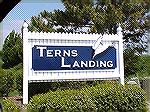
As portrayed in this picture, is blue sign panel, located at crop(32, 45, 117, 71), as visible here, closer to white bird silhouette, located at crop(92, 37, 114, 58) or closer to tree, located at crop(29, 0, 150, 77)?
white bird silhouette, located at crop(92, 37, 114, 58)

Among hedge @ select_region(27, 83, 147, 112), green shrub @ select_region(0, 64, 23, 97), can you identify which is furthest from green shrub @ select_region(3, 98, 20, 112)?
green shrub @ select_region(0, 64, 23, 97)

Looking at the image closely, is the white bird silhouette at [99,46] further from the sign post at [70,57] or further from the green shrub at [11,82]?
the green shrub at [11,82]

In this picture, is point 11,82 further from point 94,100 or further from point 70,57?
point 94,100

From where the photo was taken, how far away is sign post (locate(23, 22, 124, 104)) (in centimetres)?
367

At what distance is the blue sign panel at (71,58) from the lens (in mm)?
3703

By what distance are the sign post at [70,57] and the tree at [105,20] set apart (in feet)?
3.25

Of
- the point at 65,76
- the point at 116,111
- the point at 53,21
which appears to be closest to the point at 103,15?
the point at 53,21

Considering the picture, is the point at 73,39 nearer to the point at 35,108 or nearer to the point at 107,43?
the point at 107,43

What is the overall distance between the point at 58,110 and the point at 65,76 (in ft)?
2.44

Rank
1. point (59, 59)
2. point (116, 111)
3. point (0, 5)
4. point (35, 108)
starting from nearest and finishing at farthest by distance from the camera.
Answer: point (0, 5) < point (35, 108) < point (116, 111) < point (59, 59)

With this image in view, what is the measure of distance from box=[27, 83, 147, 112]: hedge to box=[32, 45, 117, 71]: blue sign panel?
514 mm

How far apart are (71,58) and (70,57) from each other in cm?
2

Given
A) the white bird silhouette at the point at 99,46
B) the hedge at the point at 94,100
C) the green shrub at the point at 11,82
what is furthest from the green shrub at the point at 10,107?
the white bird silhouette at the point at 99,46

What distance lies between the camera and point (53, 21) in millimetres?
5613
